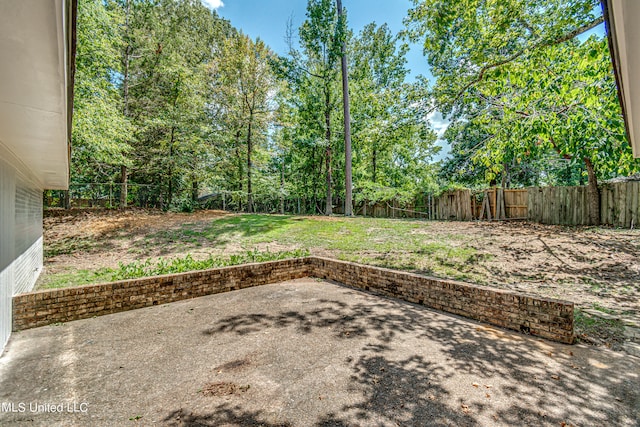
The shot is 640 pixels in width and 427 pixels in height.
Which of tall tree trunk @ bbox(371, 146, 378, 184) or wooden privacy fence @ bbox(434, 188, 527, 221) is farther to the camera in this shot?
tall tree trunk @ bbox(371, 146, 378, 184)

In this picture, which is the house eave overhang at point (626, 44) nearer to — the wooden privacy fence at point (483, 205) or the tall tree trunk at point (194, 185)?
the wooden privacy fence at point (483, 205)

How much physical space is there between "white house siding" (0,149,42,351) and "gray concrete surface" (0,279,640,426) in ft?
2.04

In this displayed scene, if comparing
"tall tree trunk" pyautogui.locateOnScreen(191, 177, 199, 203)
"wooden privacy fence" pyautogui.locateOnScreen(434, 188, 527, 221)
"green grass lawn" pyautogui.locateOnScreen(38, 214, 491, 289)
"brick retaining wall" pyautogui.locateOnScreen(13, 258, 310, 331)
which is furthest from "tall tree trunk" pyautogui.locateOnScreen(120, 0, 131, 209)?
"wooden privacy fence" pyautogui.locateOnScreen(434, 188, 527, 221)

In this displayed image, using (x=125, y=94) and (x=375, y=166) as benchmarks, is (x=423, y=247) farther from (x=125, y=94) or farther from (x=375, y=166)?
(x=375, y=166)

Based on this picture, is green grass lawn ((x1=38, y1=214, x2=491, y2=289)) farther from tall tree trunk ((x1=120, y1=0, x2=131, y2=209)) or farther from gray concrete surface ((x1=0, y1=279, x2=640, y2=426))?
tall tree trunk ((x1=120, y1=0, x2=131, y2=209))

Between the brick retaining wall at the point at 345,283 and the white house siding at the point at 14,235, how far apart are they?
39 centimetres

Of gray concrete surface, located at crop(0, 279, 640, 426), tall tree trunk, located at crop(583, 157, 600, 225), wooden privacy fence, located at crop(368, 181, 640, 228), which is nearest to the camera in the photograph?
gray concrete surface, located at crop(0, 279, 640, 426)

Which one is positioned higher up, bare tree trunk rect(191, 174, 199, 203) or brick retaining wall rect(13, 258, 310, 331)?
bare tree trunk rect(191, 174, 199, 203)

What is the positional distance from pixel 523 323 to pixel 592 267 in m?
4.02

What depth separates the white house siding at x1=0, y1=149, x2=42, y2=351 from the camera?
3402mm

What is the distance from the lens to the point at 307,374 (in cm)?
→ 271

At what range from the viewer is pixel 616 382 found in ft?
8.37

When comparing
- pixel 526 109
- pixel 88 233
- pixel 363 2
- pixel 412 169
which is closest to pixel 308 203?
pixel 412 169

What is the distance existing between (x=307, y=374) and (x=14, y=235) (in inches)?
179
